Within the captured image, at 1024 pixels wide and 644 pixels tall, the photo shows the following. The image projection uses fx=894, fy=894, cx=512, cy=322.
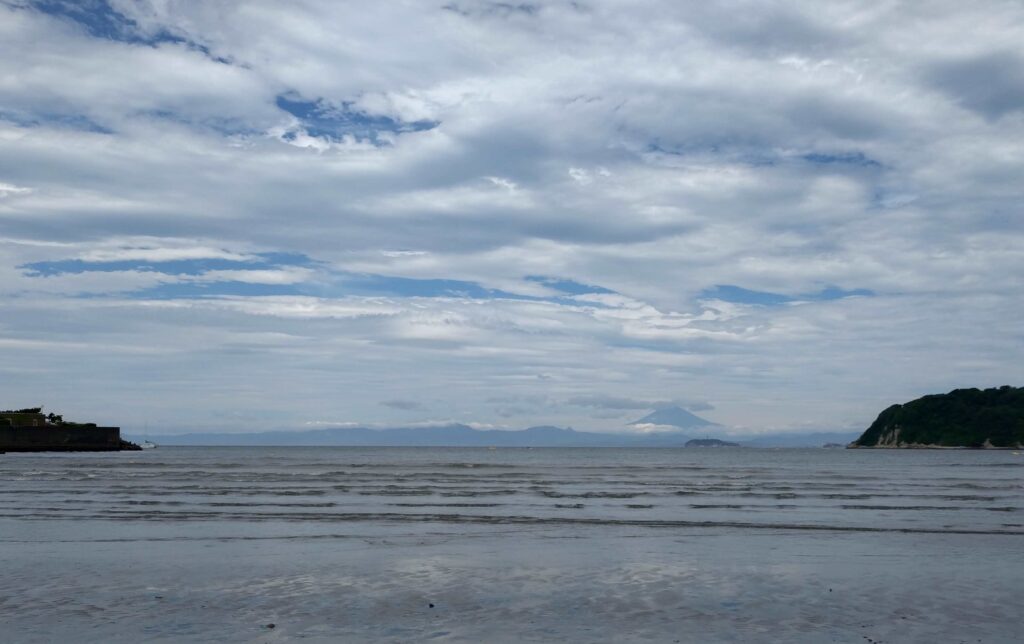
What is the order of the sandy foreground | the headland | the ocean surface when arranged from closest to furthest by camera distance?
the sandy foreground < the ocean surface < the headland

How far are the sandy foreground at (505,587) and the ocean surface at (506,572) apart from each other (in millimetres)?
72

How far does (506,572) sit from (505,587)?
6.87 feet

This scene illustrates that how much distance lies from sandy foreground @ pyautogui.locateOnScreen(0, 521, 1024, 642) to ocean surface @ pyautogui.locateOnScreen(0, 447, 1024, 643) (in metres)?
0.07

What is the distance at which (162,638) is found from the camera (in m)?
14.6

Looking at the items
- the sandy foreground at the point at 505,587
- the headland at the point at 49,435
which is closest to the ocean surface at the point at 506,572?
the sandy foreground at the point at 505,587

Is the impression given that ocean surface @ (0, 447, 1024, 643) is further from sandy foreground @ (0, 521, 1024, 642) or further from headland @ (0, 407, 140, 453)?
headland @ (0, 407, 140, 453)

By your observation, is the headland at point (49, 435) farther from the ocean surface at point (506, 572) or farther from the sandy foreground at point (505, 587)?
the sandy foreground at point (505, 587)

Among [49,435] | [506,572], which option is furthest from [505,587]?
[49,435]

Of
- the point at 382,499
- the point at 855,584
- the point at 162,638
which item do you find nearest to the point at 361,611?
the point at 162,638

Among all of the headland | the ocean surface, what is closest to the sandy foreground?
the ocean surface

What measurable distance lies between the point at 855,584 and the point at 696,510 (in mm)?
20472

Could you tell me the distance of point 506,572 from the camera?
71.3ft

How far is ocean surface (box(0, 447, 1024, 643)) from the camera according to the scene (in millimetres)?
15609

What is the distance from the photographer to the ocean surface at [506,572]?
15609 millimetres
